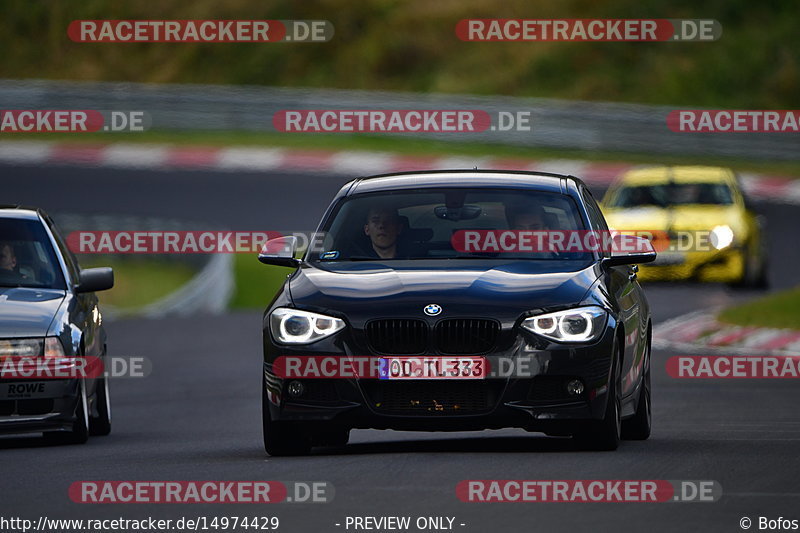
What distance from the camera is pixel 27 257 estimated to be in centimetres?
1270

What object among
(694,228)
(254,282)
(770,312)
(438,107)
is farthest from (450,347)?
(438,107)

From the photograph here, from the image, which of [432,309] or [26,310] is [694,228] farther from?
[432,309]

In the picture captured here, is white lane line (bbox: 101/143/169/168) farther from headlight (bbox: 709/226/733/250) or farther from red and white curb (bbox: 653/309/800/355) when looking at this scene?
red and white curb (bbox: 653/309/800/355)

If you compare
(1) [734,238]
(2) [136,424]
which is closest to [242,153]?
(1) [734,238]

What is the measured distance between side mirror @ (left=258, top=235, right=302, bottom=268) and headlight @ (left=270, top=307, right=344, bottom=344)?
715 millimetres

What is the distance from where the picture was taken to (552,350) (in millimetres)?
9875

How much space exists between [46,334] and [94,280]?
0.81 m

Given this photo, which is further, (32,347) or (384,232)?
(32,347)

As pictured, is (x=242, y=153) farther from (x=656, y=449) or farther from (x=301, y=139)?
(x=656, y=449)

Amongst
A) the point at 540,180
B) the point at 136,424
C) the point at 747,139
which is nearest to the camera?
the point at 540,180

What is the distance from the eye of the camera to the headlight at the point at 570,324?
9898 mm

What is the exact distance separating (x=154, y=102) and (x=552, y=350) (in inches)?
1257

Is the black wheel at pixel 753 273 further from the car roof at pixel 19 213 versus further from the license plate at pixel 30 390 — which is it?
the license plate at pixel 30 390

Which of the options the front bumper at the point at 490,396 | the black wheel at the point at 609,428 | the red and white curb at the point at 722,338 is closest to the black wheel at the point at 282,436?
the front bumper at the point at 490,396
